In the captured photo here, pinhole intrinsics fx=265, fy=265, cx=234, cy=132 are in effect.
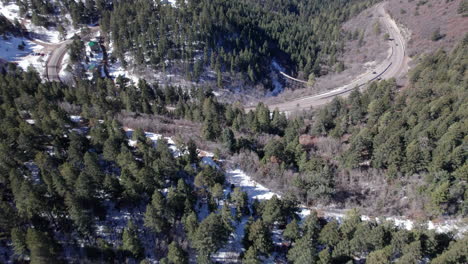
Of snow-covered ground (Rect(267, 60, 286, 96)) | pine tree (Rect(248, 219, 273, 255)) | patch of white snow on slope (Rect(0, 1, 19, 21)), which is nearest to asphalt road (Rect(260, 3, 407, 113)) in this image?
snow-covered ground (Rect(267, 60, 286, 96))

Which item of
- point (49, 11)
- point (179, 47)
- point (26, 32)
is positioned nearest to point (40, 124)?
point (179, 47)

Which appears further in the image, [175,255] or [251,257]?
[251,257]

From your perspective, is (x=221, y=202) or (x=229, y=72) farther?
(x=229, y=72)

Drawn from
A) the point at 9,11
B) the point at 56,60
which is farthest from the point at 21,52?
the point at 9,11

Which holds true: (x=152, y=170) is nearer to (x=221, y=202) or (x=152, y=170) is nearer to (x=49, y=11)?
(x=221, y=202)

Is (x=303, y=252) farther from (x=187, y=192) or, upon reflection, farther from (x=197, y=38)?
(x=197, y=38)

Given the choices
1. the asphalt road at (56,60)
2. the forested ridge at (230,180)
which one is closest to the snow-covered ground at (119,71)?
the asphalt road at (56,60)
